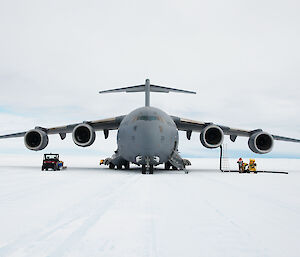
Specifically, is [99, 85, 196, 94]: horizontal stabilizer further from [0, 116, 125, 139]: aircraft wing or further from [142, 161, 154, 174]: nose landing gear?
[142, 161, 154, 174]: nose landing gear

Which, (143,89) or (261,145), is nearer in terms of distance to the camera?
(261,145)

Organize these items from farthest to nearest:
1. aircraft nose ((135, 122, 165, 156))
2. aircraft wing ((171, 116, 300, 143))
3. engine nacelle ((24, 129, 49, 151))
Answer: aircraft wing ((171, 116, 300, 143)) < engine nacelle ((24, 129, 49, 151)) < aircraft nose ((135, 122, 165, 156))

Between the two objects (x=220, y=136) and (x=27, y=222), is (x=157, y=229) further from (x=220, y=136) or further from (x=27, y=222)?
(x=220, y=136)

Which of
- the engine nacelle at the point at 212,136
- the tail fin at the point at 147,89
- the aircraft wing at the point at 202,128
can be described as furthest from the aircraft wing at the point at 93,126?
the engine nacelle at the point at 212,136

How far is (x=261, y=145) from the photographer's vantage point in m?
20.9

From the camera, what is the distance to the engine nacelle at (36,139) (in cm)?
2044

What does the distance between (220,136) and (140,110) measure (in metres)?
6.12

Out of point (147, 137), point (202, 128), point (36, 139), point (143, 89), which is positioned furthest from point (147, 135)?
point (36, 139)

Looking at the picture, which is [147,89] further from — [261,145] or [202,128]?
[261,145]

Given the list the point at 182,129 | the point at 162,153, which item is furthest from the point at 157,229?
the point at 182,129

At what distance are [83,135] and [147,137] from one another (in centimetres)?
673

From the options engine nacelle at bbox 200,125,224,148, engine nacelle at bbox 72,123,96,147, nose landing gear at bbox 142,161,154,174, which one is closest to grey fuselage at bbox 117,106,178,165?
nose landing gear at bbox 142,161,154,174

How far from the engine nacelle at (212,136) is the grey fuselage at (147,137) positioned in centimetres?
286

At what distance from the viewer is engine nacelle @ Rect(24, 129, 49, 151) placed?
20.4 meters
